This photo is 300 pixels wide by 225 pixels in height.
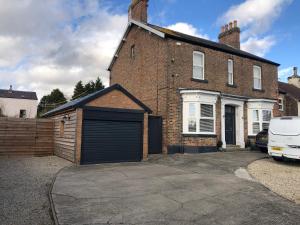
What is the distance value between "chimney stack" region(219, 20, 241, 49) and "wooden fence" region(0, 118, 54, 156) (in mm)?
16969

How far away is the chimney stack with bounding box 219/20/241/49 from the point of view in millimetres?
23719

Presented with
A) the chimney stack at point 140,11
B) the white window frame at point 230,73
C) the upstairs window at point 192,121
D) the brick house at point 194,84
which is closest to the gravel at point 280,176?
the upstairs window at point 192,121

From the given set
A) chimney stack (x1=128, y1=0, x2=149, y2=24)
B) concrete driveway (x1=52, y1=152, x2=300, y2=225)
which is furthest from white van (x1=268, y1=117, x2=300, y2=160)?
chimney stack (x1=128, y1=0, x2=149, y2=24)

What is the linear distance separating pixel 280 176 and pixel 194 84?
28.1ft

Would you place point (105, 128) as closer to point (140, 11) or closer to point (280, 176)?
point (280, 176)

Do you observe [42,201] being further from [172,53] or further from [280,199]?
[172,53]

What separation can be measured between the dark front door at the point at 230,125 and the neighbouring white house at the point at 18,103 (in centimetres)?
4516

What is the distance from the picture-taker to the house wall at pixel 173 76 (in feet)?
51.8

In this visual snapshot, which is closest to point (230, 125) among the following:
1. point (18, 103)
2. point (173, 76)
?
point (173, 76)

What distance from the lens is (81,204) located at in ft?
19.7

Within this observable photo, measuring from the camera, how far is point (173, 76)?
52.7 ft

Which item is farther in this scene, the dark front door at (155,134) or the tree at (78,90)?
the tree at (78,90)

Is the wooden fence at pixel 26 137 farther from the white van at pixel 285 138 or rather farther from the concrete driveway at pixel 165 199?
the white van at pixel 285 138

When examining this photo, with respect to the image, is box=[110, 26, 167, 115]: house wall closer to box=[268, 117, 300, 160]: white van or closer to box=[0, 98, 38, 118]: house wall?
box=[268, 117, 300, 160]: white van
